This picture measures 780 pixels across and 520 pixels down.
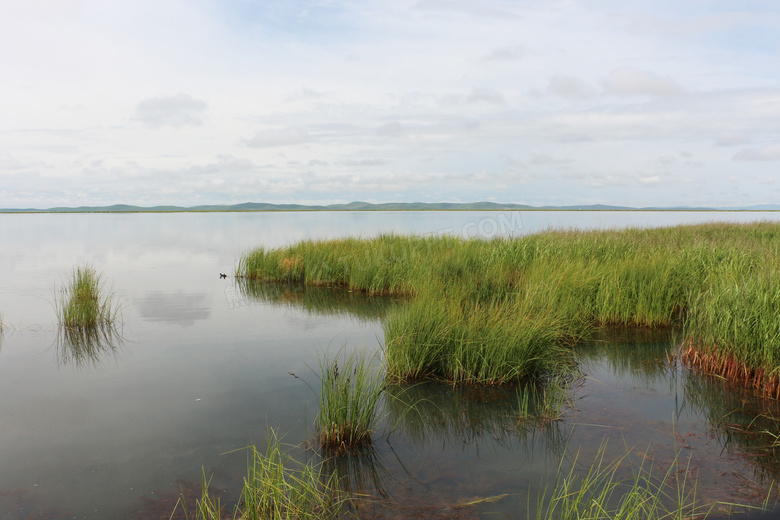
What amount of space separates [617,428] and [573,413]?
54 centimetres

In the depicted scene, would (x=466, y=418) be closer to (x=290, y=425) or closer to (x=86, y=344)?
(x=290, y=425)

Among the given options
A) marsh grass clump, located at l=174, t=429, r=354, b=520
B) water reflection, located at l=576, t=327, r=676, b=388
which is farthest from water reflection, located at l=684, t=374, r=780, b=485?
marsh grass clump, located at l=174, t=429, r=354, b=520

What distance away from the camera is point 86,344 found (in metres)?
9.42

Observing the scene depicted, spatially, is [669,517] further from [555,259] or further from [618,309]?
[555,259]

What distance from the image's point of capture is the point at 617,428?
5.60 m

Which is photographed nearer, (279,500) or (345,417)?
(279,500)

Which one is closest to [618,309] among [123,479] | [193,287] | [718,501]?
[718,501]

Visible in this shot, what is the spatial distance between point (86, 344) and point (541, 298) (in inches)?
346

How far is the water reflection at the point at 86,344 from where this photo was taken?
849 centimetres

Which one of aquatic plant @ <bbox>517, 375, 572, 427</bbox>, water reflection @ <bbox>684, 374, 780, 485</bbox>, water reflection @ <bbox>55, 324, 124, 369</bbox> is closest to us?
water reflection @ <bbox>684, 374, 780, 485</bbox>

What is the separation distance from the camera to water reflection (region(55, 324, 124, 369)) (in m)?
8.49

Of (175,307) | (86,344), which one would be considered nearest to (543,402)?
(86,344)

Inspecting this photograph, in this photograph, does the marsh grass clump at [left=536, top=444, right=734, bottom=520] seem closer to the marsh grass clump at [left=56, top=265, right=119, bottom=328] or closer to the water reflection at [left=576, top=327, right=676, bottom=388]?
the water reflection at [left=576, top=327, right=676, bottom=388]

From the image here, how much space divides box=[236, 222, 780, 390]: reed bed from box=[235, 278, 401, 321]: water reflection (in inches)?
24.2
